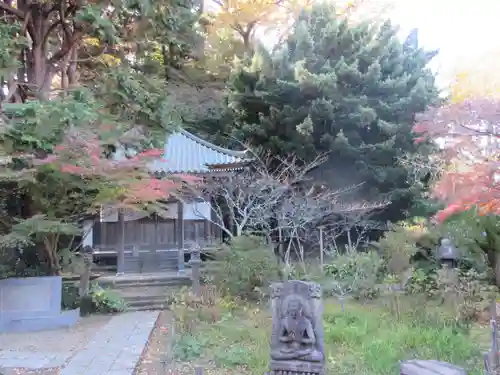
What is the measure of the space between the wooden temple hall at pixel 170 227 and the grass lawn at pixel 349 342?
5.53m

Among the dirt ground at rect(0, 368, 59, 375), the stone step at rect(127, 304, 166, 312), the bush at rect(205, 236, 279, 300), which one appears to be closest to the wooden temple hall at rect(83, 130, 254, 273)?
the stone step at rect(127, 304, 166, 312)

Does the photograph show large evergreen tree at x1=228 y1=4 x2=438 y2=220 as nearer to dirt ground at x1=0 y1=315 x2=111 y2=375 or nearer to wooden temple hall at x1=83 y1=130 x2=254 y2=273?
wooden temple hall at x1=83 y1=130 x2=254 y2=273

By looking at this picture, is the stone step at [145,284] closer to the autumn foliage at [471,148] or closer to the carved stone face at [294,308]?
the carved stone face at [294,308]

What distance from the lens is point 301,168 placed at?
1348cm

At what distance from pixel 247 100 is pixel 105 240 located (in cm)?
681

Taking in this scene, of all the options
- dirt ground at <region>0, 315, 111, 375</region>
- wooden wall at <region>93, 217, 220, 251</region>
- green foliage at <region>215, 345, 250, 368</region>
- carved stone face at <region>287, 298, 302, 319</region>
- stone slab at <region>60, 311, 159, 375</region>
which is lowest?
dirt ground at <region>0, 315, 111, 375</region>

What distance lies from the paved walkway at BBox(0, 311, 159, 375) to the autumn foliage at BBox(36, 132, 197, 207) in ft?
7.52

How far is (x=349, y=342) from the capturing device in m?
5.93

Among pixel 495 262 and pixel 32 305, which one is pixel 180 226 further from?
pixel 495 262

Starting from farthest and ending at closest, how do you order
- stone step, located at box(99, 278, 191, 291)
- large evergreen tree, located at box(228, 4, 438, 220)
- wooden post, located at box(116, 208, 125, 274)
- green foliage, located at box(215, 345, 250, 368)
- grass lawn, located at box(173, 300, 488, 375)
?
large evergreen tree, located at box(228, 4, 438, 220)
wooden post, located at box(116, 208, 125, 274)
stone step, located at box(99, 278, 191, 291)
green foliage, located at box(215, 345, 250, 368)
grass lawn, located at box(173, 300, 488, 375)

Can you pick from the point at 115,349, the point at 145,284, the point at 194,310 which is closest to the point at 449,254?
the point at 194,310

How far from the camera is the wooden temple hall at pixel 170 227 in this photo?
1232 centimetres

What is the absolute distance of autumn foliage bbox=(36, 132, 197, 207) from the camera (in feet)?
22.9

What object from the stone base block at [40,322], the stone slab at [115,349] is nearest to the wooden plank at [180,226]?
the stone slab at [115,349]
